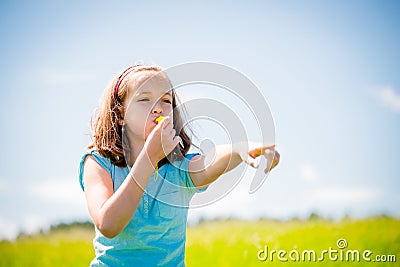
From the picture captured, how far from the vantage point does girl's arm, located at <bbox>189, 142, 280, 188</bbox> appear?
170 cm

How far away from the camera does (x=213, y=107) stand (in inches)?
80.0

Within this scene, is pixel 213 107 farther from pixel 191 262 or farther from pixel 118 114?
pixel 191 262

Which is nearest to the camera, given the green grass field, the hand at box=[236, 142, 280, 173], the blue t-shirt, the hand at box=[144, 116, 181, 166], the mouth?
the hand at box=[236, 142, 280, 173]

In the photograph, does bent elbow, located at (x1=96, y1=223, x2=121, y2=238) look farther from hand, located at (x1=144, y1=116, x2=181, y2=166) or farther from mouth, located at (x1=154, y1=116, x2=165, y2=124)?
mouth, located at (x1=154, y1=116, x2=165, y2=124)

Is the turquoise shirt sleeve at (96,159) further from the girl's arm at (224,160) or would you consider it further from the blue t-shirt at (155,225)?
the girl's arm at (224,160)

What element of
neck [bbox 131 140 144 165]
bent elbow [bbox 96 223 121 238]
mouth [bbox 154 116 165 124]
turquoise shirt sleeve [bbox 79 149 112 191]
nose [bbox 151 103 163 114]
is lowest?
bent elbow [bbox 96 223 121 238]

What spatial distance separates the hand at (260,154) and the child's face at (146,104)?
392 millimetres

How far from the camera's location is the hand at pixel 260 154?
168 cm

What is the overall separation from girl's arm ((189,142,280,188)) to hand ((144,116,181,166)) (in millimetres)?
261

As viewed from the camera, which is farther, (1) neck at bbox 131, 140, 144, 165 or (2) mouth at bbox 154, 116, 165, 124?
(1) neck at bbox 131, 140, 144, 165

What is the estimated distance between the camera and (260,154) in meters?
1.73

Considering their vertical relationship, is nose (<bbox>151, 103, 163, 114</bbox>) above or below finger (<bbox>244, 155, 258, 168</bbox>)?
above

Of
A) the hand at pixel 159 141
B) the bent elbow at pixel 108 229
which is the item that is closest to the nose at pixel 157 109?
the hand at pixel 159 141

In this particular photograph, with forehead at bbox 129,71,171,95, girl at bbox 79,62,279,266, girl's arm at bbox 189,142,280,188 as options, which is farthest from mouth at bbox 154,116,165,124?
girl's arm at bbox 189,142,280,188
